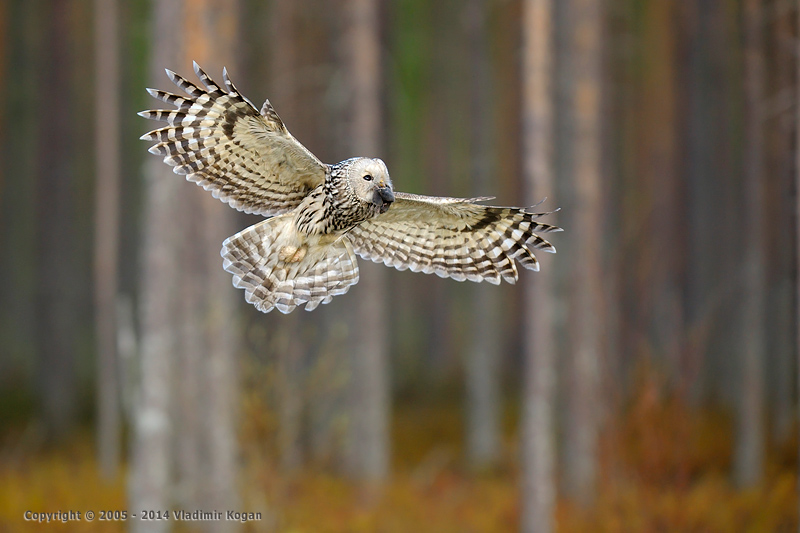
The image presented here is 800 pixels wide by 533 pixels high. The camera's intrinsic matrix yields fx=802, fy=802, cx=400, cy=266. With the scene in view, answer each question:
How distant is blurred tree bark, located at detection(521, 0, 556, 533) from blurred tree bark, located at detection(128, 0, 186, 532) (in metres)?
3.21

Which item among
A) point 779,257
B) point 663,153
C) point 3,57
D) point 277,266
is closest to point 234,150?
point 277,266

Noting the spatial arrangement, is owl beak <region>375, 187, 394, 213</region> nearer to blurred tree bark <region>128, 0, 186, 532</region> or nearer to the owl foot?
the owl foot

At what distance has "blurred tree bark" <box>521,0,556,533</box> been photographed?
743 centimetres

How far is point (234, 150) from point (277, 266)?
521 millimetres

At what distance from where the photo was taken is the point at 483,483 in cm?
1191

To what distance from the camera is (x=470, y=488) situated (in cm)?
1145

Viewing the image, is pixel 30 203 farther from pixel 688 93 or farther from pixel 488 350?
pixel 688 93

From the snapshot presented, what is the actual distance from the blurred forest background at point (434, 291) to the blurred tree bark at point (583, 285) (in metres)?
0.04

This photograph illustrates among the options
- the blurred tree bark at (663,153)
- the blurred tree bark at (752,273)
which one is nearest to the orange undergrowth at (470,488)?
the blurred tree bark at (752,273)

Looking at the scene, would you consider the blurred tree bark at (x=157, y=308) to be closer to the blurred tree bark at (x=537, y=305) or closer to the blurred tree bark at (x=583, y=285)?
the blurred tree bark at (x=537, y=305)

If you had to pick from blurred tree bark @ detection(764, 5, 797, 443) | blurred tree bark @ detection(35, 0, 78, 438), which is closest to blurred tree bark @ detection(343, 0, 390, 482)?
blurred tree bark @ detection(764, 5, 797, 443)

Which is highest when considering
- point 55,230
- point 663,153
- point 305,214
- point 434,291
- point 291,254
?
point 663,153

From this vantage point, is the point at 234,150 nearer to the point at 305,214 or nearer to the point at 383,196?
the point at 305,214

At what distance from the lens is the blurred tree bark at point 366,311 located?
1041cm
